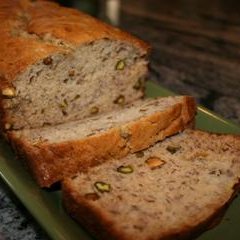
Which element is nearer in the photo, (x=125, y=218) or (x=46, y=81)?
(x=125, y=218)

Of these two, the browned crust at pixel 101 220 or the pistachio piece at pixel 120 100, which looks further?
the pistachio piece at pixel 120 100

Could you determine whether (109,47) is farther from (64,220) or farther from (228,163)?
(64,220)

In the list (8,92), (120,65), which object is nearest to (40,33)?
(8,92)

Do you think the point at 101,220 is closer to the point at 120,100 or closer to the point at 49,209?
the point at 49,209

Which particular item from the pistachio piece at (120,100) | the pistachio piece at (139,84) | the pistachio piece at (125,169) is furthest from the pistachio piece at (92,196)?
the pistachio piece at (139,84)

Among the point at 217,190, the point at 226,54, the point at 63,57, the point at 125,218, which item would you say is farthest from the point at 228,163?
the point at 226,54

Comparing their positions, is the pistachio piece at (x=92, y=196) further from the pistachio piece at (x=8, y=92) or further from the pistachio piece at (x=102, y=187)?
the pistachio piece at (x=8, y=92)
